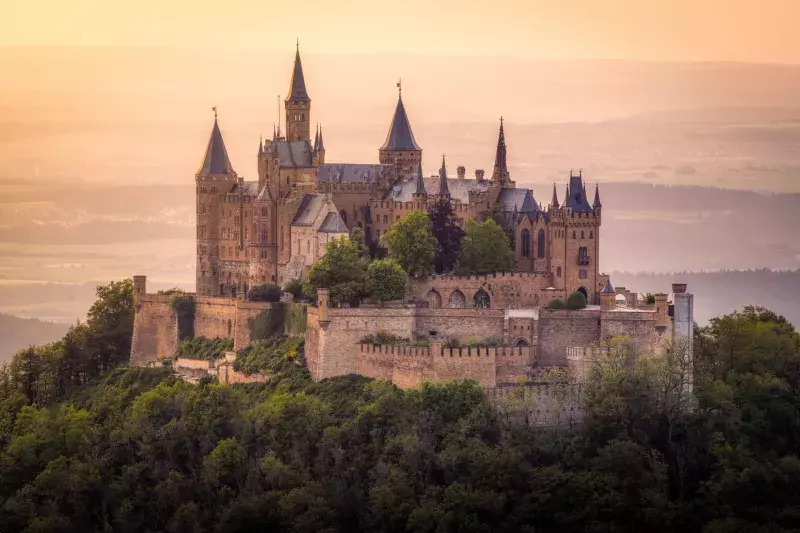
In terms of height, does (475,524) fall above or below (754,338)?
A: below

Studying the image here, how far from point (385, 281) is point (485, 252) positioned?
6404 millimetres

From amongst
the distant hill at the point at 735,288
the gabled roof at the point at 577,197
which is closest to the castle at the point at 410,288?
the gabled roof at the point at 577,197

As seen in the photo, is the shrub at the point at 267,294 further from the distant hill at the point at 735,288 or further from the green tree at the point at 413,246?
the distant hill at the point at 735,288

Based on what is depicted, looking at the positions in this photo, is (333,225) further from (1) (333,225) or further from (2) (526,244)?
(2) (526,244)

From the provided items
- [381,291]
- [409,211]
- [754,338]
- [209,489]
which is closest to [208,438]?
[209,489]

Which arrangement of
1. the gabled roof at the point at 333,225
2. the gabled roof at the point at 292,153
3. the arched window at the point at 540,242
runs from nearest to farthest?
the arched window at the point at 540,242 → the gabled roof at the point at 333,225 → the gabled roof at the point at 292,153

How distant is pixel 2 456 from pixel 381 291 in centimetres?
1925

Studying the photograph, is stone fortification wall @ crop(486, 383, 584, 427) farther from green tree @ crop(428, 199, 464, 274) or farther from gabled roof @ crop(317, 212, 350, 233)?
gabled roof @ crop(317, 212, 350, 233)

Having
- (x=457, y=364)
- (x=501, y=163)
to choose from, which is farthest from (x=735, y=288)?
(x=457, y=364)

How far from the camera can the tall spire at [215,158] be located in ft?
358

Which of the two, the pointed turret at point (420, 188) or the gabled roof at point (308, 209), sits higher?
the pointed turret at point (420, 188)

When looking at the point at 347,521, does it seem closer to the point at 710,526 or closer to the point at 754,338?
Result: the point at 710,526

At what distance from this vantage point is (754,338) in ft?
313

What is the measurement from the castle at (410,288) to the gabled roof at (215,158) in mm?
74
